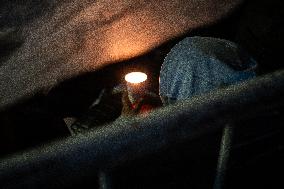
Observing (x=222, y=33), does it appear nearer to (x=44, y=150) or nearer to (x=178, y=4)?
(x=178, y=4)

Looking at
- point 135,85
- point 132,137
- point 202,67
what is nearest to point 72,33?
point 132,137

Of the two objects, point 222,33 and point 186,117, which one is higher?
point 222,33

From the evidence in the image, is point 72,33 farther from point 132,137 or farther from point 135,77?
point 135,77

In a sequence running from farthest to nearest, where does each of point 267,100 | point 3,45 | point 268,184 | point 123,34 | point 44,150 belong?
point 268,184 < point 123,34 < point 3,45 < point 267,100 < point 44,150

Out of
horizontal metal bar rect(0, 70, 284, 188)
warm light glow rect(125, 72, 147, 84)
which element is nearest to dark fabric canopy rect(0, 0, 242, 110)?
horizontal metal bar rect(0, 70, 284, 188)

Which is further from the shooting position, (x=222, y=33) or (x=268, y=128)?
(x=222, y=33)

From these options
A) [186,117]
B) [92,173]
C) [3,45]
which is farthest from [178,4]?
[92,173]

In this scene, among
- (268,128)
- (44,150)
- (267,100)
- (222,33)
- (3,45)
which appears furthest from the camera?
(222,33)
